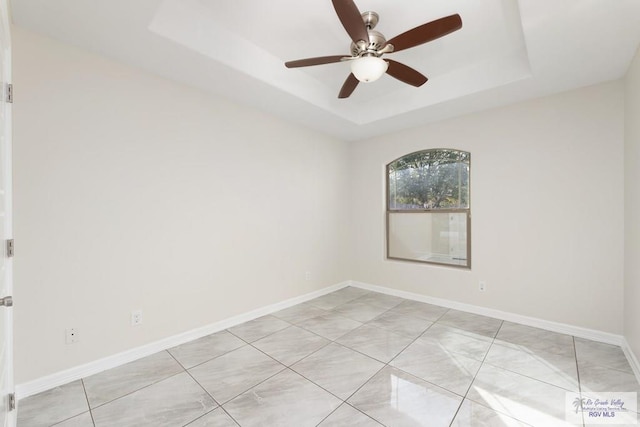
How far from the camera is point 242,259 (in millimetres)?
3221

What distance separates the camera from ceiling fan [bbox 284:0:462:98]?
1681 millimetres

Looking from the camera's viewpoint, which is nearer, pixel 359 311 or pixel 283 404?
pixel 283 404

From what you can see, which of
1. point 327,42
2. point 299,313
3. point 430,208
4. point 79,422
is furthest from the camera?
point 430,208

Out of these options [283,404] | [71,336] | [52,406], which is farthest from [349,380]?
[71,336]

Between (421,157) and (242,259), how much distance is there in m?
2.79

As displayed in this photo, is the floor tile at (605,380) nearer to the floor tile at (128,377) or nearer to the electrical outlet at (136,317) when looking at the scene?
the floor tile at (128,377)

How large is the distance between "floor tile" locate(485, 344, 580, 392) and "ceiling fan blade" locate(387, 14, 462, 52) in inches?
99.1

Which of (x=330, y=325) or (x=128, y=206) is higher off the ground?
(x=128, y=206)

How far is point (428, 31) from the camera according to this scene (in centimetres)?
179

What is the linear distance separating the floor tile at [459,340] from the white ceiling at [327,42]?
2472mm

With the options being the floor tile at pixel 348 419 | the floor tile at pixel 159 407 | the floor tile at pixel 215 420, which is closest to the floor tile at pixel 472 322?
the floor tile at pixel 348 419

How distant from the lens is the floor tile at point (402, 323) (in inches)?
116

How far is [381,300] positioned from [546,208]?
7.33ft

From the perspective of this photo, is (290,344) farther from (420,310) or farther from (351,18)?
(351,18)
